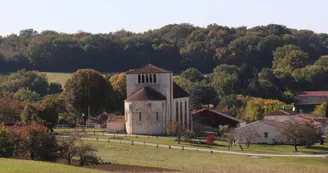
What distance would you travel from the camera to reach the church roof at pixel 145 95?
81963 millimetres

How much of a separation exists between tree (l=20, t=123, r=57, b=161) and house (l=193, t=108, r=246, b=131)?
128 feet

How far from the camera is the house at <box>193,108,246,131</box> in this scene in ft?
297

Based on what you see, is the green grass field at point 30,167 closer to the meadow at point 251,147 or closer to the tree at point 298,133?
the meadow at point 251,147

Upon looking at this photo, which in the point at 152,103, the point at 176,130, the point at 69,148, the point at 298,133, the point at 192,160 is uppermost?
the point at 152,103

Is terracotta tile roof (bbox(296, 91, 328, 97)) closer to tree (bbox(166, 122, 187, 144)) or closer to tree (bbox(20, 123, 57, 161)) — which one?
tree (bbox(166, 122, 187, 144))

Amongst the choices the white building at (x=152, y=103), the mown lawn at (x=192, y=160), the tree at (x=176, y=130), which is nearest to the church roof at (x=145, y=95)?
the white building at (x=152, y=103)

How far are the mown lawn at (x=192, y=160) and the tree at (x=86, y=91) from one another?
73.4 ft

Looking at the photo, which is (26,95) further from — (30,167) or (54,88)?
(30,167)

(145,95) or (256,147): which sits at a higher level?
(145,95)

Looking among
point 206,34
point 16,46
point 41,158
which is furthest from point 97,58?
point 41,158

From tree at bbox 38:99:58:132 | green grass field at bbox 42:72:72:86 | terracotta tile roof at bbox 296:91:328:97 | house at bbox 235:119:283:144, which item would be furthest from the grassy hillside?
house at bbox 235:119:283:144

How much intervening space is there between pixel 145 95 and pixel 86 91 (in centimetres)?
1064

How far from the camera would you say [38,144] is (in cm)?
5312

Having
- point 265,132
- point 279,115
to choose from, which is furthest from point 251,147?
point 279,115
